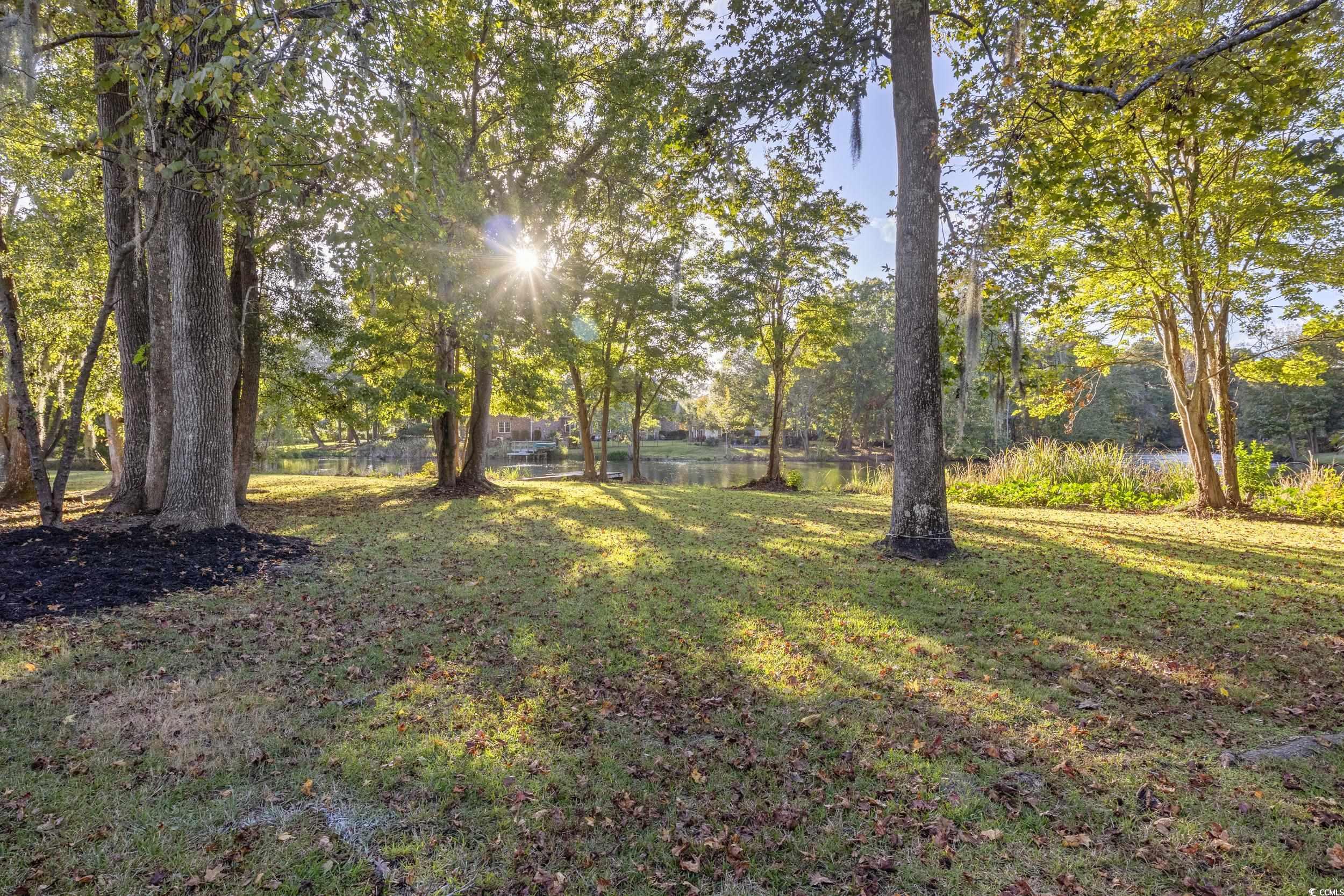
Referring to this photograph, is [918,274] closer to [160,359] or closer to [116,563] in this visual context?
[116,563]

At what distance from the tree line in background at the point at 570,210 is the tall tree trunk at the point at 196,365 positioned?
39 mm

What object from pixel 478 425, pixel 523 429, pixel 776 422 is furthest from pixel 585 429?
pixel 523 429

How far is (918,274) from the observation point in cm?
608

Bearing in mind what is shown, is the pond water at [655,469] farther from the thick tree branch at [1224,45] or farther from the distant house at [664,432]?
Result: the distant house at [664,432]

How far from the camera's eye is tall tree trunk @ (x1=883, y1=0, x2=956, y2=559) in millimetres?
6020

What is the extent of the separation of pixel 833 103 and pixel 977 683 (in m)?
7.11

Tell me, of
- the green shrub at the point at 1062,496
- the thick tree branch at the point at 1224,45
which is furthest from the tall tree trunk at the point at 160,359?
the green shrub at the point at 1062,496

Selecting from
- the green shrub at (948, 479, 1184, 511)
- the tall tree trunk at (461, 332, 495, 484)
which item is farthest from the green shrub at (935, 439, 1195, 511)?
the tall tree trunk at (461, 332, 495, 484)

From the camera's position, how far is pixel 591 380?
1828cm

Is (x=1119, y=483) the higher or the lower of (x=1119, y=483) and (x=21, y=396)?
the lower

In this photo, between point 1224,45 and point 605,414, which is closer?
point 1224,45

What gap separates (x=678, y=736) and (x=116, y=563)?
218 inches

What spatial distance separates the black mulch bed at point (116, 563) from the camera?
4184 millimetres

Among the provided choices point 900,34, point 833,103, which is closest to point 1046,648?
point 900,34
